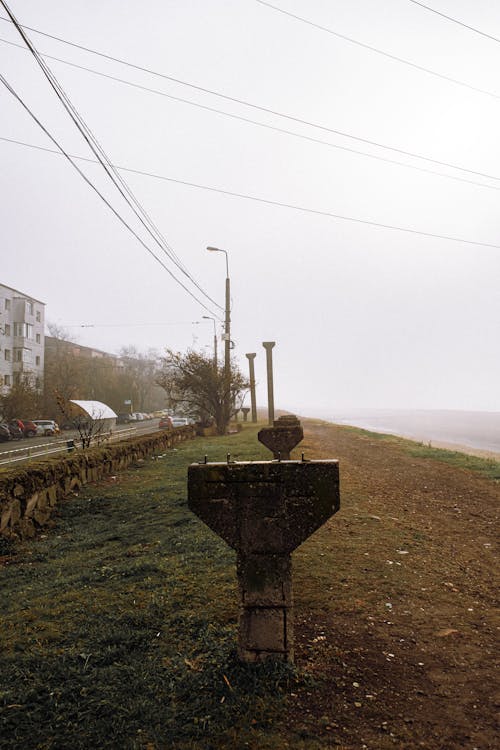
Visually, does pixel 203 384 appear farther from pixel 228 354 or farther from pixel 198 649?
pixel 198 649

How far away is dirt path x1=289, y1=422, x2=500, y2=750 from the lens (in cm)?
273

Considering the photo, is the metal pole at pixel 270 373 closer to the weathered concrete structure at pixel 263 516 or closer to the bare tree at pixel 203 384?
the bare tree at pixel 203 384

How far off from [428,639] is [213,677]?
1.77 meters

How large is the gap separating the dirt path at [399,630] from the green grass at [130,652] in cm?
46

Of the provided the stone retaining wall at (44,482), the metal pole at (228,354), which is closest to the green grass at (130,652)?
the stone retaining wall at (44,482)

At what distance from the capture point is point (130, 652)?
3.52m

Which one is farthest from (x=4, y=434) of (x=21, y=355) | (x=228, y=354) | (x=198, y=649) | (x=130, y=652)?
(x=198, y=649)

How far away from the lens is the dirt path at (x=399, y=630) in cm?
273

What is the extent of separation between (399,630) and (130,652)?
2.16 meters

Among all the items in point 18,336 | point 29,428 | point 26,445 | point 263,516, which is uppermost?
point 18,336

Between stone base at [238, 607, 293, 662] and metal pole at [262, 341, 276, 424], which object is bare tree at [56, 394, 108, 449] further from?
metal pole at [262, 341, 276, 424]

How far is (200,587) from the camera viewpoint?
468 cm

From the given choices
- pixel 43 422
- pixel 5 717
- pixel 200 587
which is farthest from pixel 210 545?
pixel 43 422

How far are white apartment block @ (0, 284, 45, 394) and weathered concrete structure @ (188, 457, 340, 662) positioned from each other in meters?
42.5
